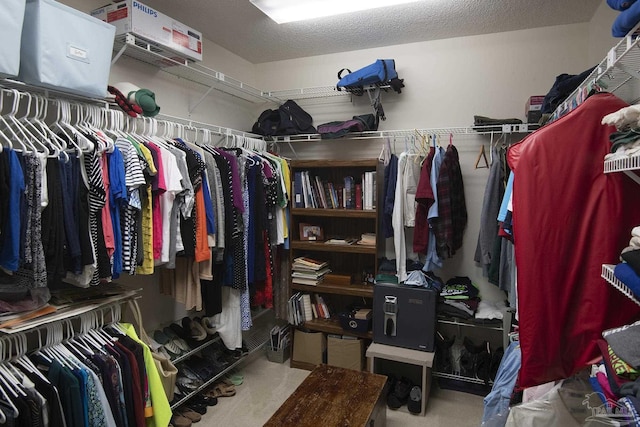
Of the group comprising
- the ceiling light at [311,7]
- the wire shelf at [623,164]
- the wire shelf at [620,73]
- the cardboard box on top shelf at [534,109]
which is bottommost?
the wire shelf at [623,164]

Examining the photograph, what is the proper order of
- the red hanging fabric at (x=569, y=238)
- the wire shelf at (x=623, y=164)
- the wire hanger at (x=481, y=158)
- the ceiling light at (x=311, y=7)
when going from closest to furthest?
the wire shelf at (x=623, y=164) → the red hanging fabric at (x=569, y=238) → the ceiling light at (x=311, y=7) → the wire hanger at (x=481, y=158)

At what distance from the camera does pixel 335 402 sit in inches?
80.5

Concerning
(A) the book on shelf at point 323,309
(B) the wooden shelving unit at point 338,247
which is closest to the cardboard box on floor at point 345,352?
(B) the wooden shelving unit at point 338,247

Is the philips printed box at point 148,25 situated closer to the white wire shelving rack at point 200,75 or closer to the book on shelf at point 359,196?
the white wire shelving rack at point 200,75

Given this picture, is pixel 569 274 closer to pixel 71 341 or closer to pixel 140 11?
pixel 71 341

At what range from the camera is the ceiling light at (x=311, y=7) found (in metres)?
2.38

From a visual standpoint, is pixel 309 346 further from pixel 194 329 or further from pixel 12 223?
pixel 12 223

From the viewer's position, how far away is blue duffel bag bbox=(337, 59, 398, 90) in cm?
300

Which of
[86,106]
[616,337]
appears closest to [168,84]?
[86,106]

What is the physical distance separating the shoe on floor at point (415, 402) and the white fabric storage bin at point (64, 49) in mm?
2647

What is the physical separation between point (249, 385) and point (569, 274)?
7.99ft

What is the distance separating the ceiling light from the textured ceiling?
198 millimetres

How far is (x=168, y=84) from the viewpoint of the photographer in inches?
112

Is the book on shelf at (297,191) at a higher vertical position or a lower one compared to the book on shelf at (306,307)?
higher
